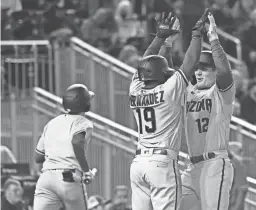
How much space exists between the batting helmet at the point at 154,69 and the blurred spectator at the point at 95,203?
14.7 feet

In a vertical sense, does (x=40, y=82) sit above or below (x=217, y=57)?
below

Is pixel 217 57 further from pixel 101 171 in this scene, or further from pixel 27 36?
pixel 27 36

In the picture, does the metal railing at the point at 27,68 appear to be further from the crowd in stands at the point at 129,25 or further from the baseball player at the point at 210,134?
the baseball player at the point at 210,134

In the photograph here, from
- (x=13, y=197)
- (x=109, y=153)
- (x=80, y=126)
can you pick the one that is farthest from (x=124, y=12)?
(x=80, y=126)

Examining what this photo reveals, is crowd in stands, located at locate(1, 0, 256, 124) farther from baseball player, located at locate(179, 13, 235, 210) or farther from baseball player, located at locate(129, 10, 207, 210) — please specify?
baseball player, located at locate(129, 10, 207, 210)

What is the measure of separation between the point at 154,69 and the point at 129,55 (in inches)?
292

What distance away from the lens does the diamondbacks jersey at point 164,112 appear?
9172 millimetres

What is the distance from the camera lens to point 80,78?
14984 millimetres

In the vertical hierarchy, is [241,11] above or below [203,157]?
below

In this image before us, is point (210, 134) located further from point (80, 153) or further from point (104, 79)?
point (104, 79)

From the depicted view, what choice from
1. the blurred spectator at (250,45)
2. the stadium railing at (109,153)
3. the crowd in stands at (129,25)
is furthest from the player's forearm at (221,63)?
the blurred spectator at (250,45)

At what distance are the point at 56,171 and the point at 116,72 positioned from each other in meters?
4.66

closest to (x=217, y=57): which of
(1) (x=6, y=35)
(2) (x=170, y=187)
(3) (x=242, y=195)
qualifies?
(2) (x=170, y=187)

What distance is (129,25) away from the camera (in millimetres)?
18766
